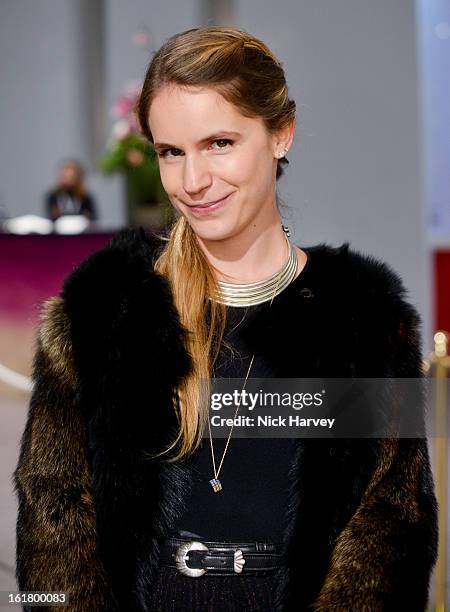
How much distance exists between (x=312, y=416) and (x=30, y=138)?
8331 mm

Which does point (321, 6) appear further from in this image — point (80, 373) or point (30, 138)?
point (80, 373)

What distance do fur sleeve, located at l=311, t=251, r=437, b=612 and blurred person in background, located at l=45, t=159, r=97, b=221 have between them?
5.58 meters

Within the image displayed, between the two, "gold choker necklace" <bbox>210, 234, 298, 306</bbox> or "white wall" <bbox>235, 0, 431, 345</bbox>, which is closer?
"gold choker necklace" <bbox>210, 234, 298, 306</bbox>

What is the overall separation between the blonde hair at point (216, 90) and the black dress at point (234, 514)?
56 millimetres

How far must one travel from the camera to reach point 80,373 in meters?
1.23

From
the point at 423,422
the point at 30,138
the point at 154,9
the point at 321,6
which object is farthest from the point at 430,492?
the point at 30,138

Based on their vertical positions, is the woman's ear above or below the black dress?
above

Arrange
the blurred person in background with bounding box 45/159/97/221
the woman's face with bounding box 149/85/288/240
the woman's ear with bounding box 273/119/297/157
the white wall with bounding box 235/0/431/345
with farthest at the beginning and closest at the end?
1. the blurred person in background with bounding box 45/159/97/221
2. the white wall with bounding box 235/0/431/345
3. the woman's ear with bounding box 273/119/297/157
4. the woman's face with bounding box 149/85/288/240

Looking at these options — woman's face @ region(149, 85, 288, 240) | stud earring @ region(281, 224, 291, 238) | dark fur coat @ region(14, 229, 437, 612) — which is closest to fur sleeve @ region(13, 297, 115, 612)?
dark fur coat @ region(14, 229, 437, 612)

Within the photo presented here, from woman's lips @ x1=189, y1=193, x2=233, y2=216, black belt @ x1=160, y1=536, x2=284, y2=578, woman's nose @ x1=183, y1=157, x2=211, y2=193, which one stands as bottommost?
black belt @ x1=160, y1=536, x2=284, y2=578

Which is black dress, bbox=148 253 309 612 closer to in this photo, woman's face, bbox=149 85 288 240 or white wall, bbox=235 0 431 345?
woman's face, bbox=149 85 288 240

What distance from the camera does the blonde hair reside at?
118 centimetres

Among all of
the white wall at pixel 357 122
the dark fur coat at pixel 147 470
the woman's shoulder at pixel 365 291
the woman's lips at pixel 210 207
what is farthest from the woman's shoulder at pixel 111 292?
the white wall at pixel 357 122

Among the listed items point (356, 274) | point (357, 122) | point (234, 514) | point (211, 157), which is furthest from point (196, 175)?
point (357, 122)
